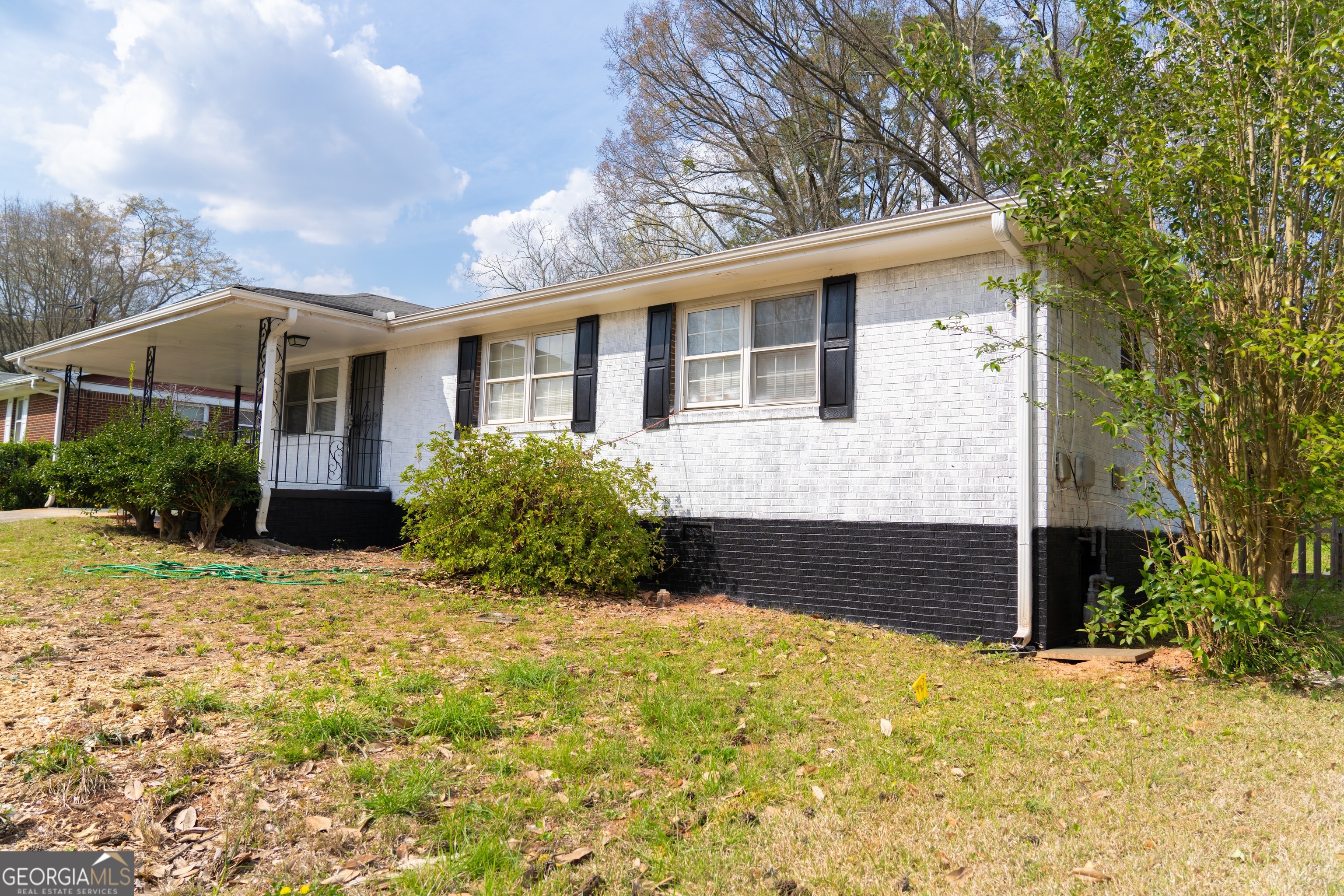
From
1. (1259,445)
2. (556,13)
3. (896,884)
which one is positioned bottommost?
(896,884)

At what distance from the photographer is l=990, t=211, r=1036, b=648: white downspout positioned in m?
6.55

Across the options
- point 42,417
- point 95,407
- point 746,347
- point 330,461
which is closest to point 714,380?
point 746,347

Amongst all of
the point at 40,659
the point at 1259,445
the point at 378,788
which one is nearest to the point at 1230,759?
the point at 1259,445

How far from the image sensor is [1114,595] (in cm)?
561

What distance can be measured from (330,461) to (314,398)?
1.36m

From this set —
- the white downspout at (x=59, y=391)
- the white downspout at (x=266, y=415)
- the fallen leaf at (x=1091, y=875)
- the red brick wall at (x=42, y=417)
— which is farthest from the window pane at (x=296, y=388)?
the fallen leaf at (x=1091, y=875)

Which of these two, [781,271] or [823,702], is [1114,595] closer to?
[823,702]

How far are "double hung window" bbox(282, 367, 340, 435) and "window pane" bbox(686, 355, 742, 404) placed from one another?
6.79 meters

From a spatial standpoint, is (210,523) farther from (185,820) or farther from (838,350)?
(185,820)

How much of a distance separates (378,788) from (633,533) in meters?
5.19

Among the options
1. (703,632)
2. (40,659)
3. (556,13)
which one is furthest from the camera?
(556,13)

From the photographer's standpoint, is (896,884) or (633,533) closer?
(896,884)

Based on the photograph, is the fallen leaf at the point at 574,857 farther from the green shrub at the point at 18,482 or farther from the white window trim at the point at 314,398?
the green shrub at the point at 18,482

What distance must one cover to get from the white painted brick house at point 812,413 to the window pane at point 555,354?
0.03 m
